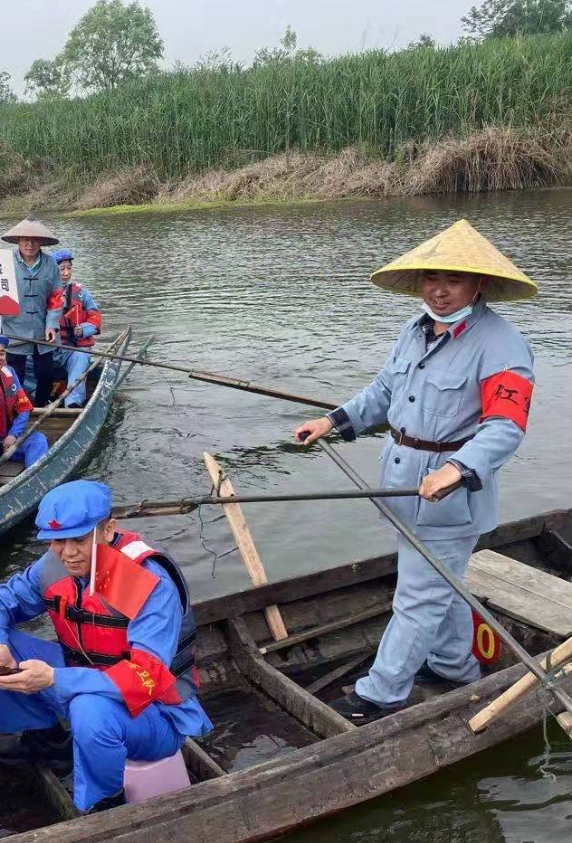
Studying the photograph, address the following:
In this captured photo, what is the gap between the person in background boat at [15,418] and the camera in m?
7.09

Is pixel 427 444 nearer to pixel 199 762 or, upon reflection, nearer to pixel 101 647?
pixel 101 647

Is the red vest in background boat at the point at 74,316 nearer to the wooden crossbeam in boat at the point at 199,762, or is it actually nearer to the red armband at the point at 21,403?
the red armband at the point at 21,403

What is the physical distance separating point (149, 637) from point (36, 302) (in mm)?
6318

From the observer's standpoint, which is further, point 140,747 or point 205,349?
point 205,349

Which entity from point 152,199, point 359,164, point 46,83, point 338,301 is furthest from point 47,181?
point 46,83

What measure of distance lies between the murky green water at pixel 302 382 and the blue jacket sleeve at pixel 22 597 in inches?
57.7

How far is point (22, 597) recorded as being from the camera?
3.87m

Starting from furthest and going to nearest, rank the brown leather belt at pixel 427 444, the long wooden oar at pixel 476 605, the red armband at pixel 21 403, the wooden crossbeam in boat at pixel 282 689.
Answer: the red armband at pixel 21 403, the wooden crossbeam in boat at pixel 282 689, the brown leather belt at pixel 427 444, the long wooden oar at pixel 476 605

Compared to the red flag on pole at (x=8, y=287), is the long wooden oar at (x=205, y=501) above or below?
below

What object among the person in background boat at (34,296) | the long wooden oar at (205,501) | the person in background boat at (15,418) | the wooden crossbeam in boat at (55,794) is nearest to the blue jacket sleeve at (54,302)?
the person in background boat at (34,296)

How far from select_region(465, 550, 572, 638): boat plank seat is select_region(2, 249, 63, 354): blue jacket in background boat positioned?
211 inches

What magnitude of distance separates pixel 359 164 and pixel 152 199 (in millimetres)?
6364

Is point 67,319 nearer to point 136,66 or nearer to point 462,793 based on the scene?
point 462,793

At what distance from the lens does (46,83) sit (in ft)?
203
